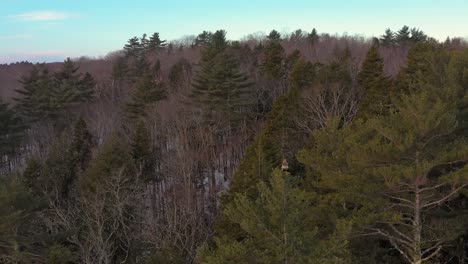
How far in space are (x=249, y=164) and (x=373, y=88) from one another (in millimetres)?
13844

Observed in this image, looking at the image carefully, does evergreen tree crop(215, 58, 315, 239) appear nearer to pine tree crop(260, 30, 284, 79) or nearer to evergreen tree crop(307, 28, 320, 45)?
pine tree crop(260, 30, 284, 79)

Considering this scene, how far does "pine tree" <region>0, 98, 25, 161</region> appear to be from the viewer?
3884 centimetres

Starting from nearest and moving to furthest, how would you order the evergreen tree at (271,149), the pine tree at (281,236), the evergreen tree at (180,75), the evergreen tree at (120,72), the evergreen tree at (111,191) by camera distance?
1. the pine tree at (281,236)
2. the evergreen tree at (271,149)
3. the evergreen tree at (111,191)
4. the evergreen tree at (180,75)
5. the evergreen tree at (120,72)

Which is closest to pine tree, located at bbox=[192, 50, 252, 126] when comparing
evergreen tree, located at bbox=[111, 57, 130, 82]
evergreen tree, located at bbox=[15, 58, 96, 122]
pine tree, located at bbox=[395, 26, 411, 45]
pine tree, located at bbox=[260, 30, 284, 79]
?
pine tree, located at bbox=[260, 30, 284, 79]

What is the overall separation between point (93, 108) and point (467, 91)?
120ft

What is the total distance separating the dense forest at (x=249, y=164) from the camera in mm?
11055

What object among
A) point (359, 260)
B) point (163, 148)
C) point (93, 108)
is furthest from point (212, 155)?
point (359, 260)

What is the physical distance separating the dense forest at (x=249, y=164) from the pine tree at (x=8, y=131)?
0.51ft

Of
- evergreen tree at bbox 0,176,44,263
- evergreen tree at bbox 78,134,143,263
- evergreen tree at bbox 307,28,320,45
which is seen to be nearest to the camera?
evergreen tree at bbox 0,176,44,263

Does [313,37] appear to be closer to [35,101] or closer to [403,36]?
[403,36]

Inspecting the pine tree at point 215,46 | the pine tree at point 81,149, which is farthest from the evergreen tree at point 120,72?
the pine tree at point 81,149

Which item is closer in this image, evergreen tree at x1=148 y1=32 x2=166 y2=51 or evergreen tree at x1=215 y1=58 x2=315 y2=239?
evergreen tree at x1=215 y1=58 x2=315 y2=239

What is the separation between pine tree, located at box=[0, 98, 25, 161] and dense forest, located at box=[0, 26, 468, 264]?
15 cm

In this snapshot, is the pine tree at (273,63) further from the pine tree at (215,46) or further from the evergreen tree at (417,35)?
the evergreen tree at (417,35)
